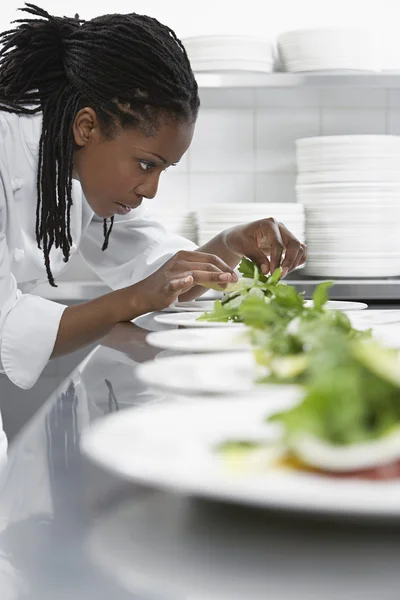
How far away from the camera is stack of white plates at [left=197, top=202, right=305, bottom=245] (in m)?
2.54

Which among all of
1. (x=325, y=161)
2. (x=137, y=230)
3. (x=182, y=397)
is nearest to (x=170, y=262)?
(x=137, y=230)

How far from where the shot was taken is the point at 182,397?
69 centimetres

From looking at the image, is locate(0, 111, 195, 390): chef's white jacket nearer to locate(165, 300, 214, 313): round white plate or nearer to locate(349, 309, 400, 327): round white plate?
locate(165, 300, 214, 313): round white plate

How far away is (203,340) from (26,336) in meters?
0.55

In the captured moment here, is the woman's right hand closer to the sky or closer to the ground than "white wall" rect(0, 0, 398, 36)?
closer to the ground

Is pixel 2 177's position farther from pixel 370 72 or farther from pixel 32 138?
pixel 370 72

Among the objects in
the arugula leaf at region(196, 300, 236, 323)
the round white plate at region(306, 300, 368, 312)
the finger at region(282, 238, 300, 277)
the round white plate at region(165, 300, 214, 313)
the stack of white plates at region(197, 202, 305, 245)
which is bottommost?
the stack of white plates at region(197, 202, 305, 245)

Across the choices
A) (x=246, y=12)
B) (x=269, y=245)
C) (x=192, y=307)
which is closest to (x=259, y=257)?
(x=269, y=245)

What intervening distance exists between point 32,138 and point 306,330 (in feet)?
3.87

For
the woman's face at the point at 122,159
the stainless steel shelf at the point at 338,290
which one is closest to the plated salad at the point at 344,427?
the woman's face at the point at 122,159

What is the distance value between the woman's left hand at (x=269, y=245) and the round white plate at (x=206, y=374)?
1007 mm

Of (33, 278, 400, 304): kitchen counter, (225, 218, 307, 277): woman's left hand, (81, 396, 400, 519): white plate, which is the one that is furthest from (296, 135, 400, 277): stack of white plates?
(81, 396, 400, 519): white plate

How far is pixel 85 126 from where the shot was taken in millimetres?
1649

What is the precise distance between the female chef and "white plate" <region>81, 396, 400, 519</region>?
2.95 ft
